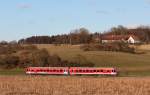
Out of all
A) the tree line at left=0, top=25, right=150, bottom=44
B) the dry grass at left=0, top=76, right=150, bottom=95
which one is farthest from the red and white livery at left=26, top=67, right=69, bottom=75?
the tree line at left=0, top=25, right=150, bottom=44

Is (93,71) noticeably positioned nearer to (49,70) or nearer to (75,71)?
(75,71)

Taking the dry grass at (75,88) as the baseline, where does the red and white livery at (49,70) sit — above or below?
below

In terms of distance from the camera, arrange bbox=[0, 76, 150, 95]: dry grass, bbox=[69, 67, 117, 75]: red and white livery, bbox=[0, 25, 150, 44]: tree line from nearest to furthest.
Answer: bbox=[0, 76, 150, 95]: dry grass < bbox=[69, 67, 117, 75]: red and white livery < bbox=[0, 25, 150, 44]: tree line

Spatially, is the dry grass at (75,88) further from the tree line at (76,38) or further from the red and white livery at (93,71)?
the tree line at (76,38)

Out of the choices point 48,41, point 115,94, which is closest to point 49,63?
point 115,94

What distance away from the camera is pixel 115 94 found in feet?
87.1

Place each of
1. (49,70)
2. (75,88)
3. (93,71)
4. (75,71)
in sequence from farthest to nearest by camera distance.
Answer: (49,70) → (75,71) → (93,71) → (75,88)

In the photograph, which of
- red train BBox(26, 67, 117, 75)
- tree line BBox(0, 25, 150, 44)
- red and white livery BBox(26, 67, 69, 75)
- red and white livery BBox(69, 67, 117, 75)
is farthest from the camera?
tree line BBox(0, 25, 150, 44)

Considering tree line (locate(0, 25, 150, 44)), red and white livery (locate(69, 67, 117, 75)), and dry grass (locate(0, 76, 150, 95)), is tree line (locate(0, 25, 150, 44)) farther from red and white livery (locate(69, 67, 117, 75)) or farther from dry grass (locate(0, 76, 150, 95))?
dry grass (locate(0, 76, 150, 95))

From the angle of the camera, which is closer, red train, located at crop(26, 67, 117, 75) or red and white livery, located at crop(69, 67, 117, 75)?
red and white livery, located at crop(69, 67, 117, 75)

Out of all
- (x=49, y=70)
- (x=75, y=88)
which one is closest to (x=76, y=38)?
(x=49, y=70)

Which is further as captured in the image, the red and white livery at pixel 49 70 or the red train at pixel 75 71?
the red and white livery at pixel 49 70

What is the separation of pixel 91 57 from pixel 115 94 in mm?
68511

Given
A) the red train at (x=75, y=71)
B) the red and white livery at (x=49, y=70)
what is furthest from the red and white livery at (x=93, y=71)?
the red and white livery at (x=49, y=70)
